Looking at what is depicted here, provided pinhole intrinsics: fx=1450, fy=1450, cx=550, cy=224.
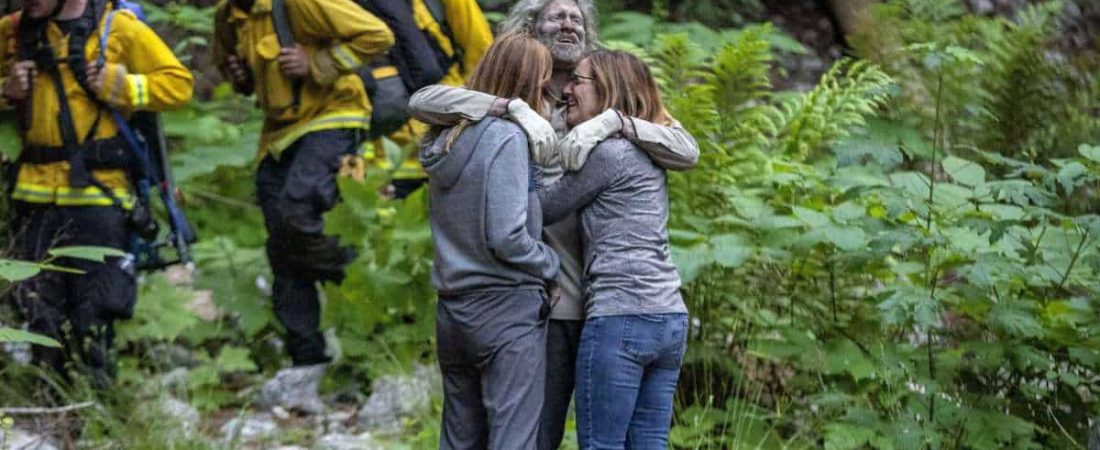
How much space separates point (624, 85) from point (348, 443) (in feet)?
7.45

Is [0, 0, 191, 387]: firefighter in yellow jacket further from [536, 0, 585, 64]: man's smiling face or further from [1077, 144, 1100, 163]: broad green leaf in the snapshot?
[1077, 144, 1100, 163]: broad green leaf

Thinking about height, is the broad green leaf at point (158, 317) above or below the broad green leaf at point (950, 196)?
below

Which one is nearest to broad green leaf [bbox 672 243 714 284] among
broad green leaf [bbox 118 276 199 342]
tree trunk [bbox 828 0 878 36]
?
broad green leaf [bbox 118 276 199 342]

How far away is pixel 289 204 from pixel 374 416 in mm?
1057

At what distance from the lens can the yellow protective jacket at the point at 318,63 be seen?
6594mm

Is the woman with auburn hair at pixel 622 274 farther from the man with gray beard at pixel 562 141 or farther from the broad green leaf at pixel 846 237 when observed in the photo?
the broad green leaf at pixel 846 237

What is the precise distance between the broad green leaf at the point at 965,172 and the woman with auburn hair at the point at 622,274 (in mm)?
1590

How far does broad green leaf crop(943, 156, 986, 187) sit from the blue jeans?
1684 mm

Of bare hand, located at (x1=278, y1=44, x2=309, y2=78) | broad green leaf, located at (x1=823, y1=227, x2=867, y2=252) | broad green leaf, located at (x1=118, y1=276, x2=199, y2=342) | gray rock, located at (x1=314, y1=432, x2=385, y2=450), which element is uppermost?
bare hand, located at (x1=278, y1=44, x2=309, y2=78)

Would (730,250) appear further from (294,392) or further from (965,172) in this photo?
(294,392)

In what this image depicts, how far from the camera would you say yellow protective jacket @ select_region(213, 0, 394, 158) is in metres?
6.59

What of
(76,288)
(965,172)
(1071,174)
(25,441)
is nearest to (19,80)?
(76,288)

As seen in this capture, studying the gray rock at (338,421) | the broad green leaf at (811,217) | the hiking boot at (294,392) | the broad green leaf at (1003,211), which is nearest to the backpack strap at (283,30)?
the hiking boot at (294,392)

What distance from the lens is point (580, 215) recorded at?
438 centimetres
